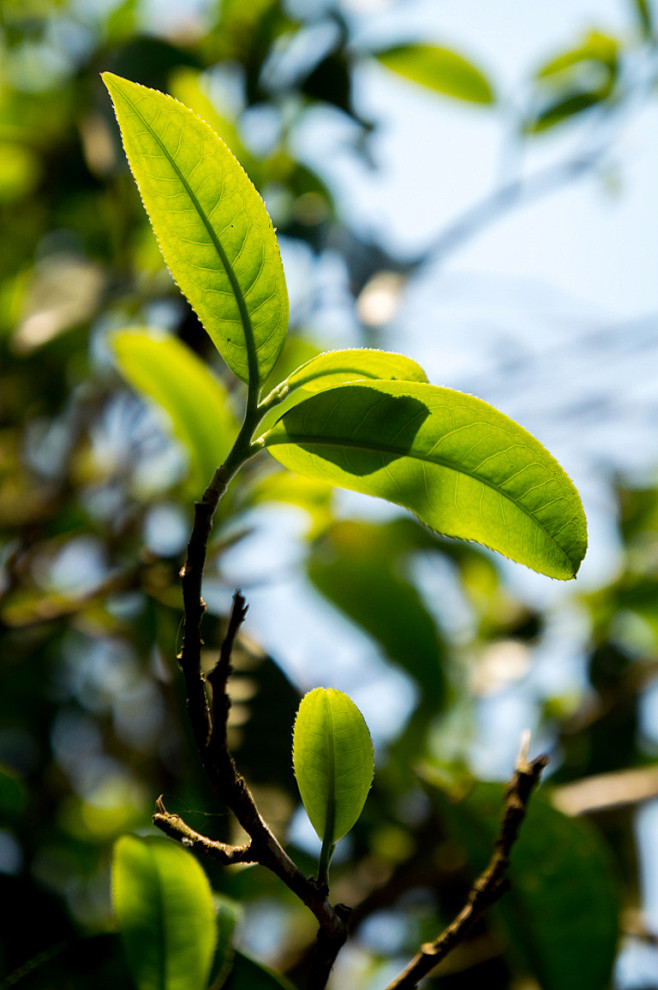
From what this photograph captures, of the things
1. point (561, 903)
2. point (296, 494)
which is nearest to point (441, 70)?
point (296, 494)

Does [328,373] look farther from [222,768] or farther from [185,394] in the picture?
[185,394]

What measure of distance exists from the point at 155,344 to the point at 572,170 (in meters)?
0.92

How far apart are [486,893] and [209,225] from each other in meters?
0.38

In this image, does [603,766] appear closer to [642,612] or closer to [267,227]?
[642,612]

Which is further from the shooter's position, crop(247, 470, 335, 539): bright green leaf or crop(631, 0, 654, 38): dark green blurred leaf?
crop(631, 0, 654, 38): dark green blurred leaf

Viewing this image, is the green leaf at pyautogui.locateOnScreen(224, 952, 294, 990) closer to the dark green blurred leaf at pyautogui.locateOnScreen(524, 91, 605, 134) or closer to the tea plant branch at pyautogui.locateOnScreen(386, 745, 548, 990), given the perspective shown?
the tea plant branch at pyautogui.locateOnScreen(386, 745, 548, 990)

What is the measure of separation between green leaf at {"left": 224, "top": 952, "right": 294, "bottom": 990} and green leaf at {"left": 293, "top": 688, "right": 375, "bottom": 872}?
0.27 meters

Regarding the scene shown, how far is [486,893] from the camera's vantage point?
1.38 feet

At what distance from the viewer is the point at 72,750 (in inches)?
65.9

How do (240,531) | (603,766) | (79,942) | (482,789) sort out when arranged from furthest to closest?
(603,766) < (240,531) < (482,789) < (79,942)

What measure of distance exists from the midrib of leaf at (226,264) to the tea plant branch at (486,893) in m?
0.26

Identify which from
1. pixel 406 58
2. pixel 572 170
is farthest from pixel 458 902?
pixel 406 58

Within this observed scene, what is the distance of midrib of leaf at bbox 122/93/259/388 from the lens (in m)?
0.39

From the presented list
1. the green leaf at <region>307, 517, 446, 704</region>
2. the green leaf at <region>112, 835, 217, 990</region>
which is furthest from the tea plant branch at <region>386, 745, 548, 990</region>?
the green leaf at <region>307, 517, 446, 704</region>
